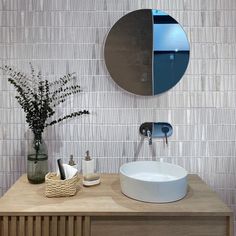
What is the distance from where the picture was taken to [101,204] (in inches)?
48.9

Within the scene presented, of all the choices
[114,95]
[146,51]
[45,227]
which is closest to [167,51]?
[146,51]

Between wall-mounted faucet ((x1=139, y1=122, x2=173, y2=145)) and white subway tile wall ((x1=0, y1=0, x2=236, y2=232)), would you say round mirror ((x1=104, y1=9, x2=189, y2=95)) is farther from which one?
wall-mounted faucet ((x1=139, y1=122, x2=173, y2=145))

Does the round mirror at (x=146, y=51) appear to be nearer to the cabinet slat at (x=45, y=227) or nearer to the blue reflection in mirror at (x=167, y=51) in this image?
the blue reflection in mirror at (x=167, y=51)

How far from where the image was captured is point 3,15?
1660 millimetres

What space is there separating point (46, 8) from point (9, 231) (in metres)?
1.20

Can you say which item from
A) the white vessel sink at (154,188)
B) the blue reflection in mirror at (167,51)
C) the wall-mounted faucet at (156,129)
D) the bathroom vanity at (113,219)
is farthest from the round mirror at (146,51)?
the bathroom vanity at (113,219)

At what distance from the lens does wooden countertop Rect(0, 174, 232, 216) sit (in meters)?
1.18

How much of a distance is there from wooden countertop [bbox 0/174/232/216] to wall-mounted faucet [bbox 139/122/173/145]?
0.39 meters

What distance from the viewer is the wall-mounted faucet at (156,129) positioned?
1.70m

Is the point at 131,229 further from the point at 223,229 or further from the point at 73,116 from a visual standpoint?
the point at 73,116

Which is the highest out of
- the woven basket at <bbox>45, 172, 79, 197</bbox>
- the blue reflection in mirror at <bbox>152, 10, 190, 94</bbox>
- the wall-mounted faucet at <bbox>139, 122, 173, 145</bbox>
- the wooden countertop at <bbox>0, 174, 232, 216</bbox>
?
the blue reflection in mirror at <bbox>152, 10, 190, 94</bbox>

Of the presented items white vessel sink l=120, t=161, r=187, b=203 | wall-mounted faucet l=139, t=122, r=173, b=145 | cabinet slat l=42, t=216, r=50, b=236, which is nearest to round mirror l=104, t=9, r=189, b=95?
wall-mounted faucet l=139, t=122, r=173, b=145

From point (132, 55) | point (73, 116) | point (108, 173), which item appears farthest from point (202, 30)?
point (108, 173)

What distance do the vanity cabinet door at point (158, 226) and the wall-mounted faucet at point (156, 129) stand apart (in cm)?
58
